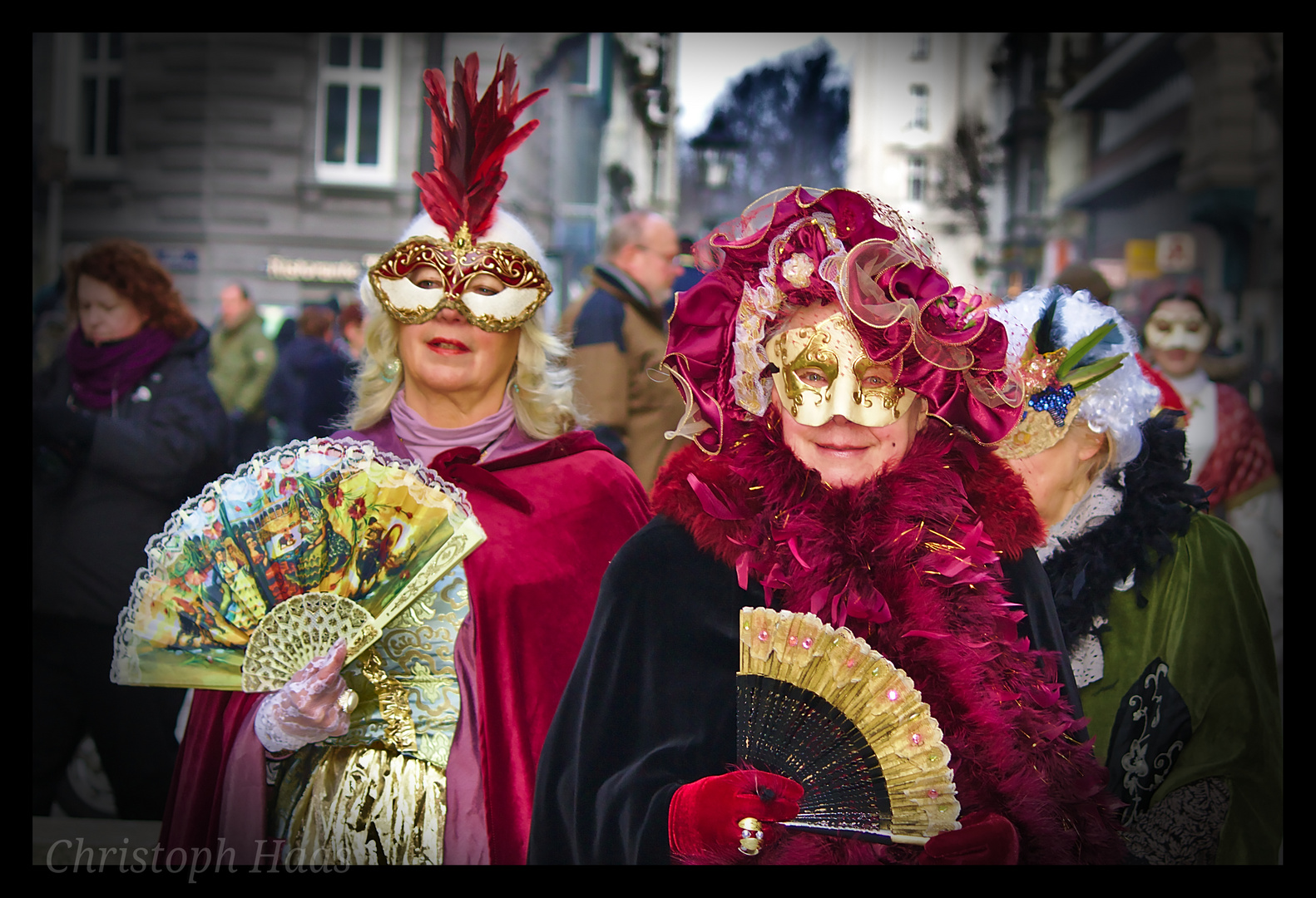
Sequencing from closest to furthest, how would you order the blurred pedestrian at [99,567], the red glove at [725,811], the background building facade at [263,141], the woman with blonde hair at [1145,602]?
the red glove at [725,811] → the woman with blonde hair at [1145,602] → the blurred pedestrian at [99,567] → the background building facade at [263,141]

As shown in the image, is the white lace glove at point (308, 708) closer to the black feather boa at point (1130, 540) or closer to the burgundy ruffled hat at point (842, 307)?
the burgundy ruffled hat at point (842, 307)

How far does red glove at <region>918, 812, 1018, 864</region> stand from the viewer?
2.40 meters

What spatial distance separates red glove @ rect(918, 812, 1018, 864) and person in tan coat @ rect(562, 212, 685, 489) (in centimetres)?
206

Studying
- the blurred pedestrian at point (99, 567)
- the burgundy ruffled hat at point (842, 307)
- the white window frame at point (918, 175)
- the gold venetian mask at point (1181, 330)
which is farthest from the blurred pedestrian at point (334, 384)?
the gold venetian mask at point (1181, 330)

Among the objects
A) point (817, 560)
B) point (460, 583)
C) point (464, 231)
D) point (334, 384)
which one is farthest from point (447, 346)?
point (334, 384)

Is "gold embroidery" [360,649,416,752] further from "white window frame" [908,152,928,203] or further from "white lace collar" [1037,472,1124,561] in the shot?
"white window frame" [908,152,928,203]

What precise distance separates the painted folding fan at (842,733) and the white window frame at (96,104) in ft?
12.8

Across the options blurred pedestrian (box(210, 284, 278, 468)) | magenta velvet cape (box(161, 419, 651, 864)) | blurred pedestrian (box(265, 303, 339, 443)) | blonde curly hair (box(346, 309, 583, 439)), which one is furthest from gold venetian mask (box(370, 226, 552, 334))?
blurred pedestrian (box(210, 284, 278, 468))

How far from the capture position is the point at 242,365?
4.98 meters

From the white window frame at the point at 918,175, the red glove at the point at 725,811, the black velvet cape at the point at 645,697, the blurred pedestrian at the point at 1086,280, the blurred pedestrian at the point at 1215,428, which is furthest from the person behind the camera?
the white window frame at the point at 918,175

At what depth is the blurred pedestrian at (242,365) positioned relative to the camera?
4.56 m

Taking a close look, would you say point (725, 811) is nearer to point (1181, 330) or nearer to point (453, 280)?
point (453, 280)

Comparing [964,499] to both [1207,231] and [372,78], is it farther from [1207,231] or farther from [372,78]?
[372,78]

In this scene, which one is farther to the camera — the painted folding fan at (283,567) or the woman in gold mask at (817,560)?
the painted folding fan at (283,567)
